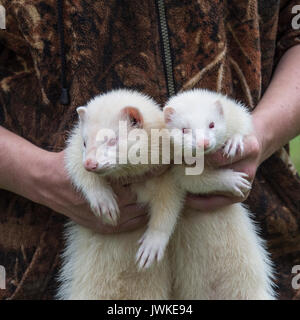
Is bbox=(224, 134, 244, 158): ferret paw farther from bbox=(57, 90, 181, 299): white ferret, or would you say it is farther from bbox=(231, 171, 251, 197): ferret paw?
bbox=(57, 90, 181, 299): white ferret

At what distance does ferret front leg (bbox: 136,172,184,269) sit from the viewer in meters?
1.32

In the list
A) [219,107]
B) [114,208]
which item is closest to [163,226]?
[114,208]

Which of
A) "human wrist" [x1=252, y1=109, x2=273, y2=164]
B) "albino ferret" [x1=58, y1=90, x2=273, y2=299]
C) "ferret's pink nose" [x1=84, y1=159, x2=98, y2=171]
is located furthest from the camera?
"human wrist" [x1=252, y1=109, x2=273, y2=164]

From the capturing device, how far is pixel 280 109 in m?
1.47

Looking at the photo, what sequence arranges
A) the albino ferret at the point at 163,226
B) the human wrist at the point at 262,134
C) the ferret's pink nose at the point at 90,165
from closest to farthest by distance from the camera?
1. the ferret's pink nose at the point at 90,165
2. the albino ferret at the point at 163,226
3. the human wrist at the point at 262,134

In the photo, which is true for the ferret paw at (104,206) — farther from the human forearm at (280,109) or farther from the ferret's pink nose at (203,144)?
the human forearm at (280,109)

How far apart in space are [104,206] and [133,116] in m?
0.25

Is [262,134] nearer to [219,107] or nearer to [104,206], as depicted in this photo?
[219,107]

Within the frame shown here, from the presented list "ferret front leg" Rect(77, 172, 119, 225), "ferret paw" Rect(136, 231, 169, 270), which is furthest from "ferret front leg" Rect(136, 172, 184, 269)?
"ferret front leg" Rect(77, 172, 119, 225)

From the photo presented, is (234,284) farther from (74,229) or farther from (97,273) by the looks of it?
(74,229)

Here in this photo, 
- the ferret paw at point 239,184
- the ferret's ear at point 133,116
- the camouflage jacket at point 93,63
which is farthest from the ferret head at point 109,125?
the ferret paw at point 239,184

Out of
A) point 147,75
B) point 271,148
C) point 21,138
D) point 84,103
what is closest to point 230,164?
point 271,148

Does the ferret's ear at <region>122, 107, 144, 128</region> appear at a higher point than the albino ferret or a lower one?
higher

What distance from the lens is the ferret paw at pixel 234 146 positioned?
4.25 ft
